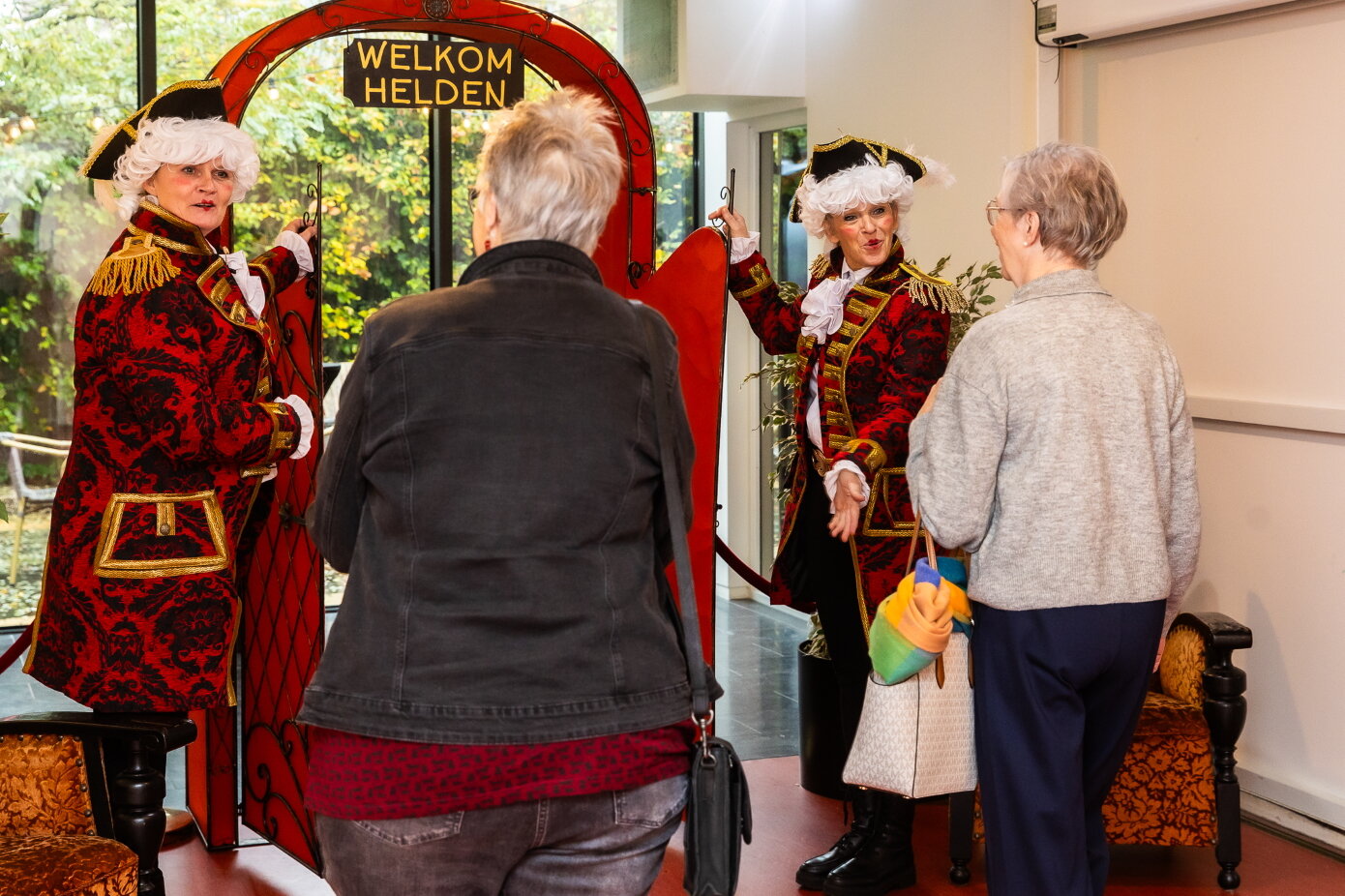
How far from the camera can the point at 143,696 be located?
298cm

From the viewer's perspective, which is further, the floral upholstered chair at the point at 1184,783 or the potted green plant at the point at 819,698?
the potted green plant at the point at 819,698

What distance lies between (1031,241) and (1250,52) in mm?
1875

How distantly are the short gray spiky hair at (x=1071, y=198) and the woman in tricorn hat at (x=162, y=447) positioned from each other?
152 centimetres

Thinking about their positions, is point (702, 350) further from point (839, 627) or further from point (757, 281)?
point (839, 627)

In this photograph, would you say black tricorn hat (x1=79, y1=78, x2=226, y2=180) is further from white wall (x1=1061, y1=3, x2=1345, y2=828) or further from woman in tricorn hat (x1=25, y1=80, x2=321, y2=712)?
white wall (x1=1061, y1=3, x2=1345, y2=828)

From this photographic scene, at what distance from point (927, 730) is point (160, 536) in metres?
1.59

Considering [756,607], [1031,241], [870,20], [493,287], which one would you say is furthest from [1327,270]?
[756,607]

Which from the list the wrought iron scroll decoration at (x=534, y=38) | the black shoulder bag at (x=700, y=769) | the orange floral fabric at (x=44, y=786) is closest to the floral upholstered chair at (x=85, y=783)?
the orange floral fabric at (x=44, y=786)

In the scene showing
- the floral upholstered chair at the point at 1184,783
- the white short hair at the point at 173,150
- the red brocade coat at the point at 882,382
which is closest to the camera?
the white short hair at the point at 173,150

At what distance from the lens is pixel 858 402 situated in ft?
10.7

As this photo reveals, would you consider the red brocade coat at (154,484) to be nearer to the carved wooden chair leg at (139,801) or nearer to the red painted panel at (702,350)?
the carved wooden chair leg at (139,801)

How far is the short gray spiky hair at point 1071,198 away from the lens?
2.40 m

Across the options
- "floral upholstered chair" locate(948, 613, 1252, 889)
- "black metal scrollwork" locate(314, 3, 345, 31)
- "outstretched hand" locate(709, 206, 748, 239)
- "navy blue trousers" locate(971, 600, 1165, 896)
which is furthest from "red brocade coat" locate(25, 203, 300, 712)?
"floral upholstered chair" locate(948, 613, 1252, 889)

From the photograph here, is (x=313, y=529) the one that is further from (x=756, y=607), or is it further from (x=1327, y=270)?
(x=756, y=607)
